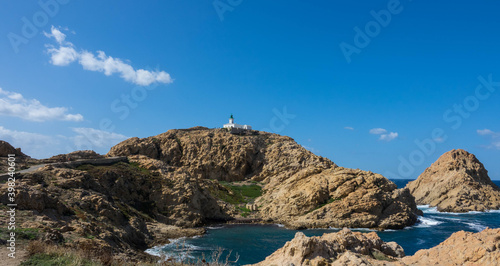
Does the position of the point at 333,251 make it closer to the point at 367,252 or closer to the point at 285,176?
the point at 367,252

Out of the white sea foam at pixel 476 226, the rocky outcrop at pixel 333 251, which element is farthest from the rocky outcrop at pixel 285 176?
the rocky outcrop at pixel 333 251

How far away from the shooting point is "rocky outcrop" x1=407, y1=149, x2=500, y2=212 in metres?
79.3

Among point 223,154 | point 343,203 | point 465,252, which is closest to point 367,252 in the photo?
point 465,252

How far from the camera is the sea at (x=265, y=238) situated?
1358 inches

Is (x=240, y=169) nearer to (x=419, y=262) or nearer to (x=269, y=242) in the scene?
(x=269, y=242)

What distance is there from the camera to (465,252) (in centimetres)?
1407

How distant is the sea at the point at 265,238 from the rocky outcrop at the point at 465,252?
64.9ft

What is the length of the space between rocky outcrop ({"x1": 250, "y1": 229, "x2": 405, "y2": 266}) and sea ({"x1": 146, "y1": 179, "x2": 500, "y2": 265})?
1716cm

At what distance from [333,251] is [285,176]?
68.3 metres

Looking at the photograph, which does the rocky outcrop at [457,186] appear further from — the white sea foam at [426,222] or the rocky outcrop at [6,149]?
the rocky outcrop at [6,149]

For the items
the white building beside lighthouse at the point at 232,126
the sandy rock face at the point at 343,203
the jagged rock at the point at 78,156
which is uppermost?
the white building beside lighthouse at the point at 232,126

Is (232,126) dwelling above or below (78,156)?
above

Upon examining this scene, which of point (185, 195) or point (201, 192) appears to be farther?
point (201, 192)

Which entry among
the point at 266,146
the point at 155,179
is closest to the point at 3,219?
the point at 155,179
